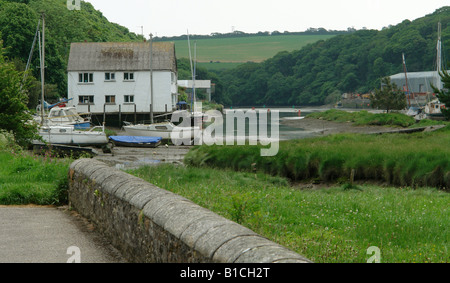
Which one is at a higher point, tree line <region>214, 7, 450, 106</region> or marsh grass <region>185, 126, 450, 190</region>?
tree line <region>214, 7, 450, 106</region>

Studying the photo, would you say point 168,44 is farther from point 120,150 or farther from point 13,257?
point 13,257

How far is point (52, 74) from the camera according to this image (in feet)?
247

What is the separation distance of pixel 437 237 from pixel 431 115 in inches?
2546

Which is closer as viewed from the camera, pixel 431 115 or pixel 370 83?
pixel 431 115

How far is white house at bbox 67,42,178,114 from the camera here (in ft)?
226

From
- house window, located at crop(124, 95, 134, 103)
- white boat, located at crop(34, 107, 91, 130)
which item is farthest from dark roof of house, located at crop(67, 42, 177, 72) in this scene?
white boat, located at crop(34, 107, 91, 130)

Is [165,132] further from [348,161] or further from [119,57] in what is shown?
[348,161]

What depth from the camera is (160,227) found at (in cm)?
684

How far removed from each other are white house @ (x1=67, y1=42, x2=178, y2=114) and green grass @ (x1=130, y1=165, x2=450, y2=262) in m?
56.3

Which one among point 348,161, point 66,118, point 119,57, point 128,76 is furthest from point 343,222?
point 119,57

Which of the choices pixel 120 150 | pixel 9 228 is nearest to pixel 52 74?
pixel 120 150

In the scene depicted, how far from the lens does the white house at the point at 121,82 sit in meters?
68.8

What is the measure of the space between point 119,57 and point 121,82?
332cm

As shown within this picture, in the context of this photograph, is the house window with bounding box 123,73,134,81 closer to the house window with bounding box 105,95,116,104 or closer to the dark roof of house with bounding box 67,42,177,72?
the dark roof of house with bounding box 67,42,177,72
